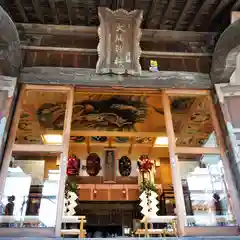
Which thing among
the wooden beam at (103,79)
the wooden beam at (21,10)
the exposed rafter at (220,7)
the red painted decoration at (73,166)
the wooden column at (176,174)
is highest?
the wooden beam at (21,10)

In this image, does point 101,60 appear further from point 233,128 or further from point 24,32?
point 233,128

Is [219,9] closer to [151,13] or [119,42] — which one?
[151,13]

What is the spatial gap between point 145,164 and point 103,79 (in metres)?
4.57

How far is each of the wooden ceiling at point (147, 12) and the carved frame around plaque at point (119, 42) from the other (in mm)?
138

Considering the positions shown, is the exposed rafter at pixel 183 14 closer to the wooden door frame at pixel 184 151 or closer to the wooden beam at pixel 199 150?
the wooden door frame at pixel 184 151

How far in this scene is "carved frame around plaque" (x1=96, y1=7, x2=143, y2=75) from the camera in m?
3.15

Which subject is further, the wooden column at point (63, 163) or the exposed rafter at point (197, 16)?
the exposed rafter at point (197, 16)

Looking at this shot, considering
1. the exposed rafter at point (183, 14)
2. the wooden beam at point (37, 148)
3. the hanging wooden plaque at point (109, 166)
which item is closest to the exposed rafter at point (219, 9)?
the exposed rafter at point (183, 14)

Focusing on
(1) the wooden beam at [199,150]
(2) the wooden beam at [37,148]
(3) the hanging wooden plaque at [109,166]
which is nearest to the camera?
(2) the wooden beam at [37,148]

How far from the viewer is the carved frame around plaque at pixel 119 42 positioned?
10.3 feet

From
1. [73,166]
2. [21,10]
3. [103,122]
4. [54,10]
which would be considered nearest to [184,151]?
[54,10]

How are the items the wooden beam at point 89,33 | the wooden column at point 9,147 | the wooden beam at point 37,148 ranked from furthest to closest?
the wooden beam at point 89,33 → the wooden beam at point 37,148 → the wooden column at point 9,147

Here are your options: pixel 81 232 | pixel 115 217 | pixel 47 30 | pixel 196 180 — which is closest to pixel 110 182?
pixel 115 217

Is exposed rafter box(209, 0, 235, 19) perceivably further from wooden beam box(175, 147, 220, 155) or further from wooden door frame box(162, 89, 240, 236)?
wooden beam box(175, 147, 220, 155)
